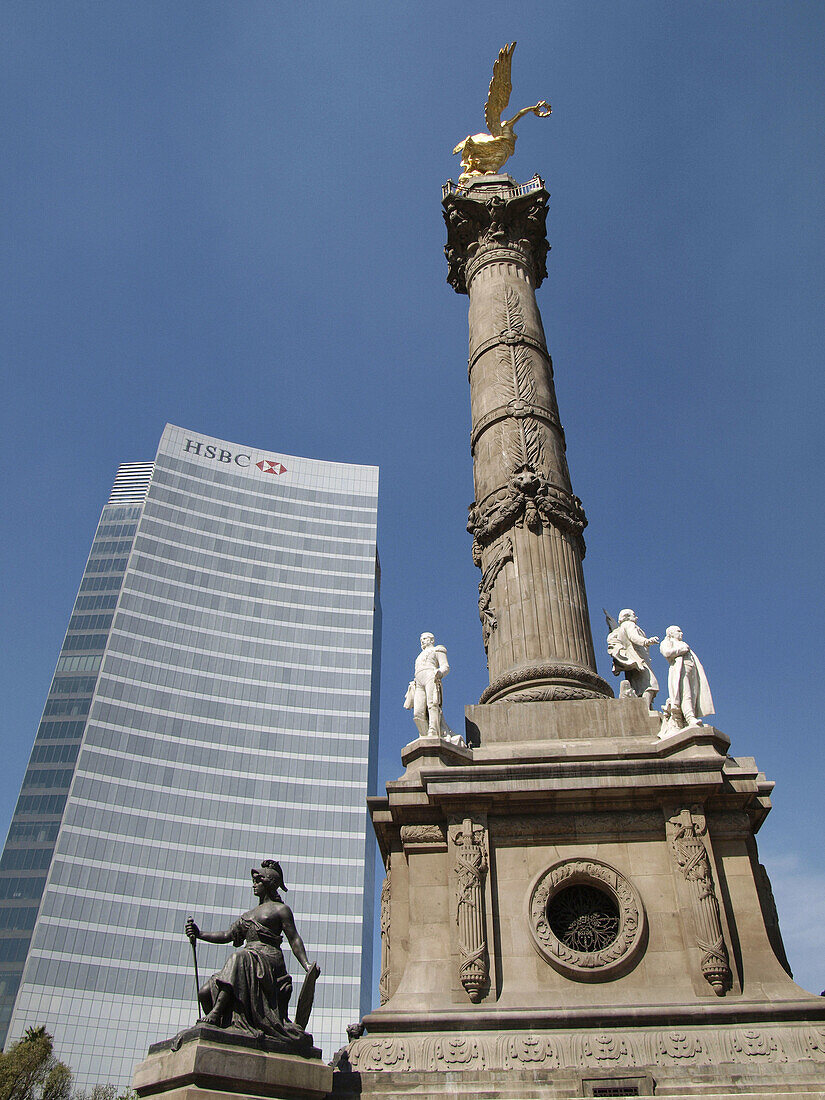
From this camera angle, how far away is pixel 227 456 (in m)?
98.3

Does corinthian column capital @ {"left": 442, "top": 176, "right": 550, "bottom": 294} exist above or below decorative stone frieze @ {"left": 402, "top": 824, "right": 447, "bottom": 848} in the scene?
above

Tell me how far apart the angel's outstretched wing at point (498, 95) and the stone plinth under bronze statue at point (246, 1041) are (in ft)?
78.7

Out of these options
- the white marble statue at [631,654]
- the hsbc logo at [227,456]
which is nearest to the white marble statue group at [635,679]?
the white marble statue at [631,654]

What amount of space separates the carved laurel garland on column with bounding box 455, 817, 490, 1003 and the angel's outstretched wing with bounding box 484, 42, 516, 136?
21882 mm

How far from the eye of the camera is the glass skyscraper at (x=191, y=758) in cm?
6406

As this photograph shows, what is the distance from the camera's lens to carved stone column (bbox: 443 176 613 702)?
1606 centimetres

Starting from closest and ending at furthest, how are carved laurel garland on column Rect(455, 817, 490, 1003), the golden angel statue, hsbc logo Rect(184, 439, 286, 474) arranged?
carved laurel garland on column Rect(455, 817, 490, 1003) < the golden angel statue < hsbc logo Rect(184, 439, 286, 474)

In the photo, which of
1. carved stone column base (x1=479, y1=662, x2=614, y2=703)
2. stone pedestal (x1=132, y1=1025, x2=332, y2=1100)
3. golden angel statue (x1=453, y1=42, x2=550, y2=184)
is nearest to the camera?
stone pedestal (x1=132, y1=1025, x2=332, y2=1100)

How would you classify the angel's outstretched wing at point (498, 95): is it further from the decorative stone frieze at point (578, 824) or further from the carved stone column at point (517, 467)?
the decorative stone frieze at point (578, 824)

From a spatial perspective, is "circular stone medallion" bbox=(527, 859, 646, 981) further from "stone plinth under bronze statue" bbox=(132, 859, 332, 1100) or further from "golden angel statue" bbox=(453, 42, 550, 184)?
"golden angel statue" bbox=(453, 42, 550, 184)

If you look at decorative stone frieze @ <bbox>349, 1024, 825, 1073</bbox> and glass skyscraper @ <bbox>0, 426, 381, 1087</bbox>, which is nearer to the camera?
decorative stone frieze @ <bbox>349, 1024, 825, 1073</bbox>

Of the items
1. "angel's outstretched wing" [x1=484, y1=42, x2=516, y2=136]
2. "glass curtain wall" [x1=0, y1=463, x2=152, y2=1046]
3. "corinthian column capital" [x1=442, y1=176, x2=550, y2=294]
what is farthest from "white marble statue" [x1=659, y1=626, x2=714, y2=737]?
"glass curtain wall" [x1=0, y1=463, x2=152, y2=1046]

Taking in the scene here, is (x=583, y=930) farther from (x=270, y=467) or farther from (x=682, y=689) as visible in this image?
(x=270, y=467)

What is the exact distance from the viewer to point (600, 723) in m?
14.5
